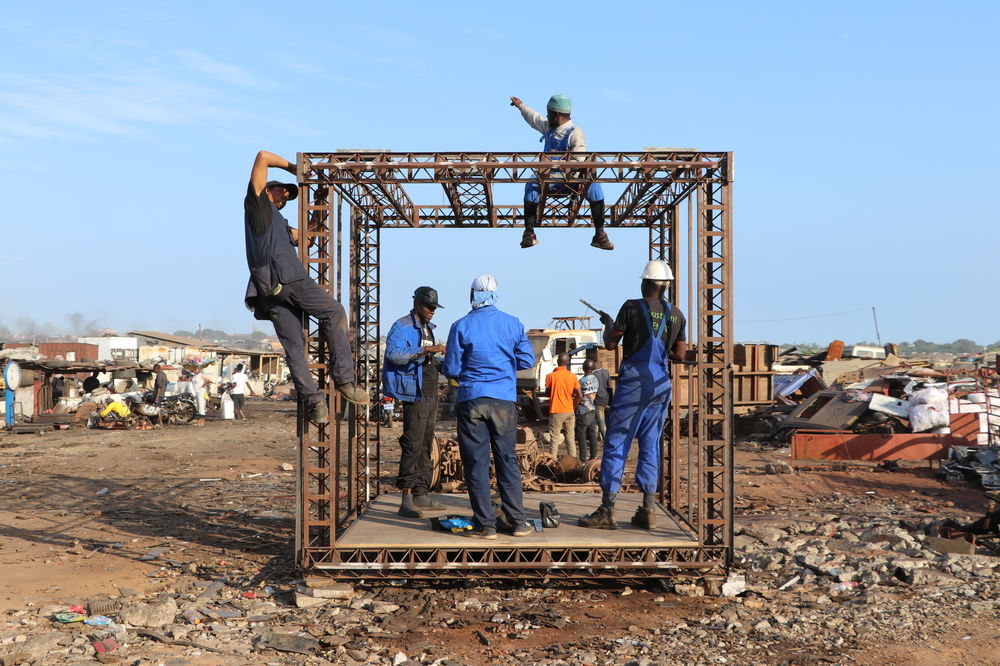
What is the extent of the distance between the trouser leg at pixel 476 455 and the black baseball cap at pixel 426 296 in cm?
155

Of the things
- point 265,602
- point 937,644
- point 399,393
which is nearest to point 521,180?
point 399,393

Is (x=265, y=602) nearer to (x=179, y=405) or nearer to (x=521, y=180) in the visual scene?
(x=521, y=180)

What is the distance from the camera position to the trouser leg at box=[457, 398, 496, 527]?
22.6 ft

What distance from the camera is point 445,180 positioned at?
7.25 metres

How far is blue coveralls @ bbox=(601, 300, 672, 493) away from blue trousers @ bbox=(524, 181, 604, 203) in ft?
6.14

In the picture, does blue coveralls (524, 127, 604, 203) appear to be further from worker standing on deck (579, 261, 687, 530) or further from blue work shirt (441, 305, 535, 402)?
blue work shirt (441, 305, 535, 402)

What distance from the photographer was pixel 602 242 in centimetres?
957

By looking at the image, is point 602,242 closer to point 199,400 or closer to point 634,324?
point 634,324

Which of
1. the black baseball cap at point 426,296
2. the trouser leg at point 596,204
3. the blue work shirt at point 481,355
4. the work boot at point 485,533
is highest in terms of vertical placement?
the trouser leg at point 596,204

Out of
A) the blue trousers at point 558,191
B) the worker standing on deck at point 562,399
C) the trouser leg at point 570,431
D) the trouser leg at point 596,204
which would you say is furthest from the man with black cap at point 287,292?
the trouser leg at point 570,431

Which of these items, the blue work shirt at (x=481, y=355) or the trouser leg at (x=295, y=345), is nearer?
the trouser leg at (x=295, y=345)

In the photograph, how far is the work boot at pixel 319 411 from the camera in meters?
6.61

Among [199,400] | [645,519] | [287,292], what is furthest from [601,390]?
[199,400]

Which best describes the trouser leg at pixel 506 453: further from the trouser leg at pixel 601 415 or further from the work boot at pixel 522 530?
the trouser leg at pixel 601 415
